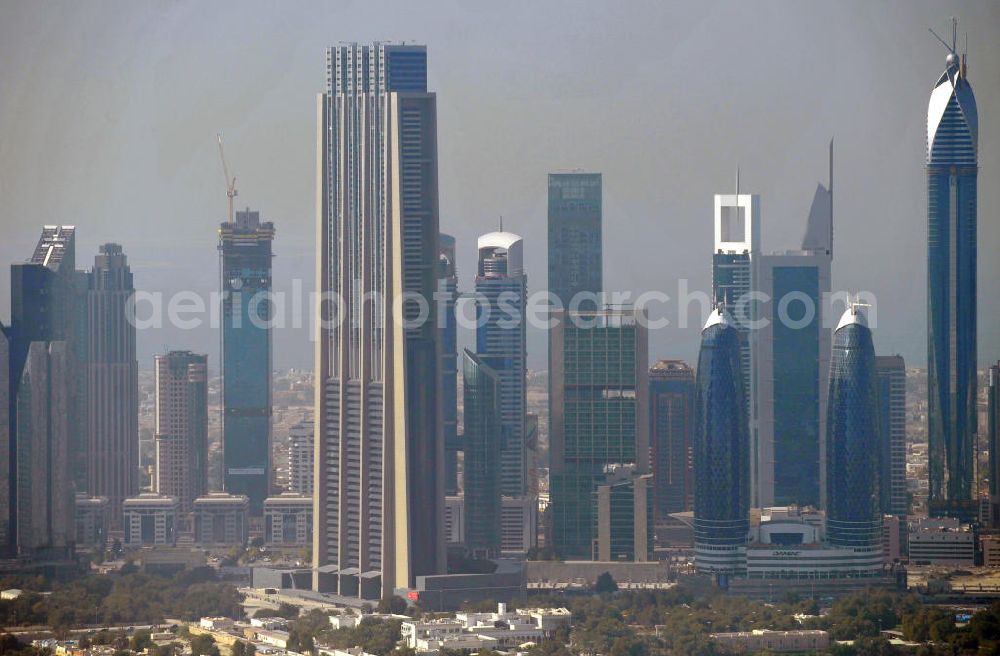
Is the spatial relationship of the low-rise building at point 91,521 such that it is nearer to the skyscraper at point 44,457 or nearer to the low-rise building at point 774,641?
the skyscraper at point 44,457

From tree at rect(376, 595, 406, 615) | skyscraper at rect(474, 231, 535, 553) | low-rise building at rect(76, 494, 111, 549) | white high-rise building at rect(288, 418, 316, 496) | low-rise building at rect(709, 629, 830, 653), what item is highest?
skyscraper at rect(474, 231, 535, 553)

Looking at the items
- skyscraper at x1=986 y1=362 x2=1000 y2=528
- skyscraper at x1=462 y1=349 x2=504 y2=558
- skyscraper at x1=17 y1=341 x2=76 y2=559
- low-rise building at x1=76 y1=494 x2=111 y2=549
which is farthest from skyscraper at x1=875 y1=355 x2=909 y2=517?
skyscraper at x1=17 y1=341 x2=76 y2=559

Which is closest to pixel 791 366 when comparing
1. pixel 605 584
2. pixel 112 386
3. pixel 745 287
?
pixel 745 287

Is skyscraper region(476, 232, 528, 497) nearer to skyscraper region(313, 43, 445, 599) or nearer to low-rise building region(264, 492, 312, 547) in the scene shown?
low-rise building region(264, 492, 312, 547)

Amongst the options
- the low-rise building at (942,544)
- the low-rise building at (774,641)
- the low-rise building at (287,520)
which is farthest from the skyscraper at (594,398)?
the low-rise building at (774,641)

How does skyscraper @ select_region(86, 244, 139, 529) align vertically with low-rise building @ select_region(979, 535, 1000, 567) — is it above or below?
above

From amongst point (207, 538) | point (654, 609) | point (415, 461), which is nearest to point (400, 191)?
point (415, 461)

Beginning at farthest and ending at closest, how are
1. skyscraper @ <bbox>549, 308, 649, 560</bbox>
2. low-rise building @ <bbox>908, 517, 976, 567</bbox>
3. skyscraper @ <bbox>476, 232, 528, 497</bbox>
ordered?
skyscraper @ <bbox>476, 232, 528, 497</bbox> < skyscraper @ <bbox>549, 308, 649, 560</bbox> < low-rise building @ <bbox>908, 517, 976, 567</bbox>

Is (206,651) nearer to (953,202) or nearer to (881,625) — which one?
(881,625)
